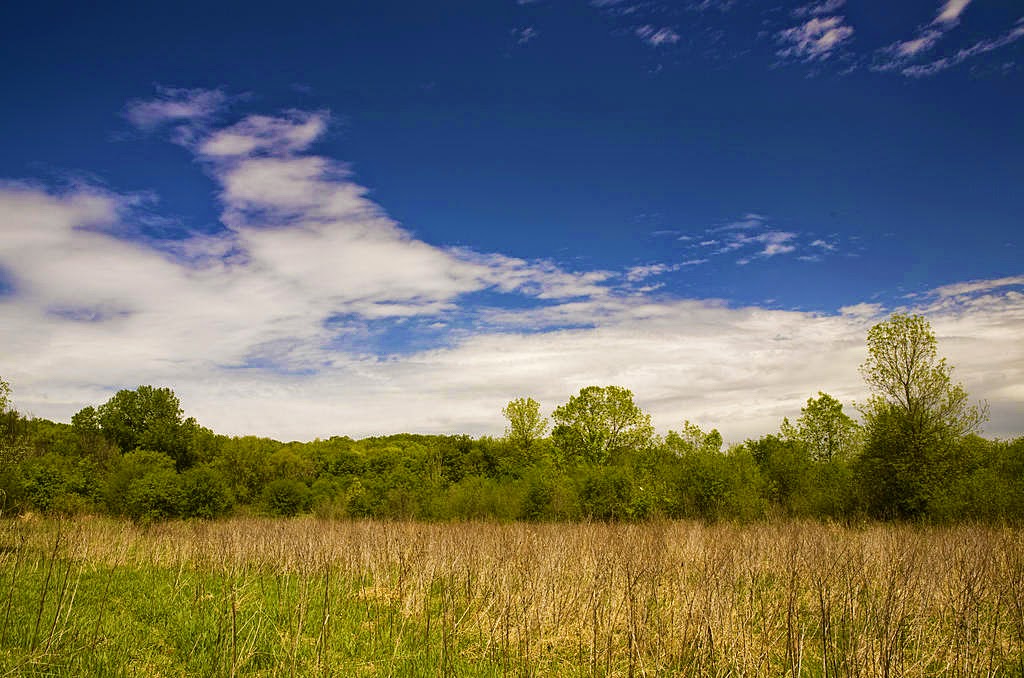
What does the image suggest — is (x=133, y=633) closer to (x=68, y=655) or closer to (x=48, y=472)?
(x=68, y=655)

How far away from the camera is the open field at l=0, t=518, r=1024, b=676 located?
4.67 metres

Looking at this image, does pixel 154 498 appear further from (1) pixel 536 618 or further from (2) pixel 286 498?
(1) pixel 536 618

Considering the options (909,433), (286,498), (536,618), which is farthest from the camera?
(286,498)

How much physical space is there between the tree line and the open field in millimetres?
4079

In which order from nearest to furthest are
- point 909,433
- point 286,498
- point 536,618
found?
point 536,618, point 909,433, point 286,498

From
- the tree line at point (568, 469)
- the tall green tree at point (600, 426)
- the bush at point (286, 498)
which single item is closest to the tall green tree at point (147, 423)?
the tree line at point (568, 469)

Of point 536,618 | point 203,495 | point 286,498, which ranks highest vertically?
point 536,618

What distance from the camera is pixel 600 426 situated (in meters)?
36.2

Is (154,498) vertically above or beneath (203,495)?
beneath

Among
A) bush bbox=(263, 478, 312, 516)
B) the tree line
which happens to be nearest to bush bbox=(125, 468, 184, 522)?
the tree line

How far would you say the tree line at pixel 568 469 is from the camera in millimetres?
19812

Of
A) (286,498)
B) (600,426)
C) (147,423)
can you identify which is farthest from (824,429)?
(147,423)

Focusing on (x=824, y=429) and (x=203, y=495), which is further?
(x=824, y=429)

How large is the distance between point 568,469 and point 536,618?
A: 26027 mm
